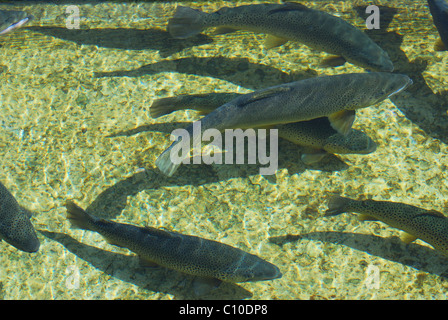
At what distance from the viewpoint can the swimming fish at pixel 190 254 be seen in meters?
4.11

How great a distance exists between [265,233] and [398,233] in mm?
1653

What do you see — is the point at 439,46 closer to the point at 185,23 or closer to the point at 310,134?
the point at 310,134

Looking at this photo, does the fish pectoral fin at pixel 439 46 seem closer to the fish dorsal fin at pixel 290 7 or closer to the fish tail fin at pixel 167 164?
the fish dorsal fin at pixel 290 7

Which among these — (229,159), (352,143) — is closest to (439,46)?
(352,143)

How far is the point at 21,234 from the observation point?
441 centimetres

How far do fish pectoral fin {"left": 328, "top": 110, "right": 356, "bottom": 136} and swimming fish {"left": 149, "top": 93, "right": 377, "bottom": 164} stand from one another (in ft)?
0.40

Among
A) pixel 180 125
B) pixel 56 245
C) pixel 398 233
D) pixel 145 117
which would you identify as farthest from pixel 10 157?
pixel 398 233

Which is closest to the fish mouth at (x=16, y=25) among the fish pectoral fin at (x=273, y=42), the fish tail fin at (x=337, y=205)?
the fish pectoral fin at (x=273, y=42)

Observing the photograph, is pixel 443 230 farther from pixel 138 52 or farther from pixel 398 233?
pixel 138 52

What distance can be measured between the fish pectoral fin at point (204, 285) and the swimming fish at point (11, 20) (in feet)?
15.5

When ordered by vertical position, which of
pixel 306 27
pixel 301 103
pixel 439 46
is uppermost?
pixel 306 27

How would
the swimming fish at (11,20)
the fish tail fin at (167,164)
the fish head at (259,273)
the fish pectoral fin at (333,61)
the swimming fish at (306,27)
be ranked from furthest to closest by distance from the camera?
the swimming fish at (11,20), the fish pectoral fin at (333,61), the swimming fish at (306,27), the fish tail fin at (167,164), the fish head at (259,273)

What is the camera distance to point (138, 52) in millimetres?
6602

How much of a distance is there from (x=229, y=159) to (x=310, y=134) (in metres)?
1.18
